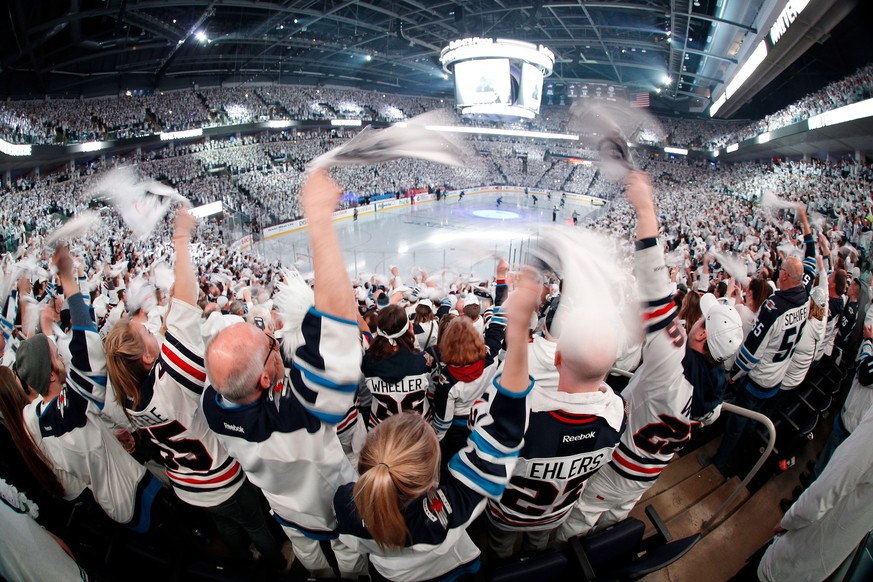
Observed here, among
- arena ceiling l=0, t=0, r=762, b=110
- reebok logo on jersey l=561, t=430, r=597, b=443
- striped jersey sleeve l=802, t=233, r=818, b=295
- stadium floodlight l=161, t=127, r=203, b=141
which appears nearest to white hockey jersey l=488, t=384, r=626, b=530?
reebok logo on jersey l=561, t=430, r=597, b=443

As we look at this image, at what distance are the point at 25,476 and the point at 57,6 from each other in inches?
872

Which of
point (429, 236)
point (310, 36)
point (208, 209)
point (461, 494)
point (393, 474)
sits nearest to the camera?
point (393, 474)

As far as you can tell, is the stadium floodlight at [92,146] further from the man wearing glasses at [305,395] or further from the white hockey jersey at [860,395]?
the white hockey jersey at [860,395]

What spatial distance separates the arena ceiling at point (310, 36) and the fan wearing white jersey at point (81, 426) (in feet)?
62.0

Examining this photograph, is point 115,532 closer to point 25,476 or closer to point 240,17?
point 25,476

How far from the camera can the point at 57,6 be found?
1595 centimetres

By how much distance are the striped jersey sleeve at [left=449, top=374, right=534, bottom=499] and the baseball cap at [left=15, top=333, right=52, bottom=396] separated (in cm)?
198

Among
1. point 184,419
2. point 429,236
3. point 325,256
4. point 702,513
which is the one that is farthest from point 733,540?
point 429,236

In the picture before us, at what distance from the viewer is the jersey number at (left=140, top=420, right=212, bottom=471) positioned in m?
1.87

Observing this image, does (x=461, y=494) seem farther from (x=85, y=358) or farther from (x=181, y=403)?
(x=85, y=358)

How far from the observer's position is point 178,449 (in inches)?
76.4

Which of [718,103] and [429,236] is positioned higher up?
[718,103]

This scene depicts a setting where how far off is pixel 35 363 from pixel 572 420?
2.32m

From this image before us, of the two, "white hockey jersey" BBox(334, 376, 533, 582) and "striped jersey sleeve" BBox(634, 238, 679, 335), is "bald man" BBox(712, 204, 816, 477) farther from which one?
"white hockey jersey" BBox(334, 376, 533, 582)
